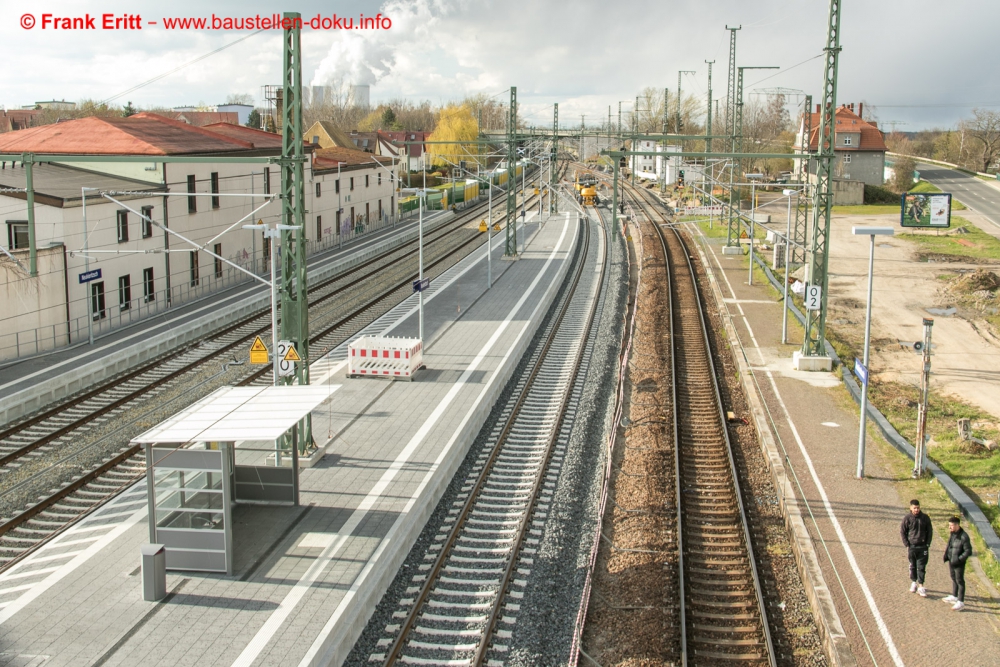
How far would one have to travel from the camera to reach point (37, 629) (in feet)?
35.4

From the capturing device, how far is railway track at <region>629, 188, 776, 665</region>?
11422 mm

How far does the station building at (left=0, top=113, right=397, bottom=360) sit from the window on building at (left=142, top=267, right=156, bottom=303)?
0.05 meters

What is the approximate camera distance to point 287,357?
16.1 m

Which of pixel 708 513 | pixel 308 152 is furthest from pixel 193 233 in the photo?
pixel 708 513

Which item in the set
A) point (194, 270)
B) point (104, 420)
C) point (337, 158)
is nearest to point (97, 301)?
point (194, 270)

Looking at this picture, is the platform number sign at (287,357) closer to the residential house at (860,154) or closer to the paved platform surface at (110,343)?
the paved platform surface at (110,343)

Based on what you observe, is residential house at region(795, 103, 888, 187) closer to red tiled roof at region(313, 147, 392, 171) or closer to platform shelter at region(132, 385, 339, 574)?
red tiled roof at region(313, 147, 392, 171)

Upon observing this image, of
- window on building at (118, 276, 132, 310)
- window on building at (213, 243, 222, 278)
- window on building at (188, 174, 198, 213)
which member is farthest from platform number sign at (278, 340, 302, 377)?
window on building at (213, 243, 222, 278)

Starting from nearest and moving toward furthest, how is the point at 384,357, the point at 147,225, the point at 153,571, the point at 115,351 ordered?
the point at 153,571, the point at 384,357, the point at 115,351, the point at 147,225

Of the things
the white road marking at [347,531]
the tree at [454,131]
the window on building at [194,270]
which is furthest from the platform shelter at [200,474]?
the tree at [454,131]

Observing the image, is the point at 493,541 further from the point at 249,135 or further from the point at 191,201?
the point at 249,135

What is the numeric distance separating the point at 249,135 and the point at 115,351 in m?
28.1

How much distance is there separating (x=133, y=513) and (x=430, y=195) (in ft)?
200

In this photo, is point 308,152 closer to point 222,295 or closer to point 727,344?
point 222,295
